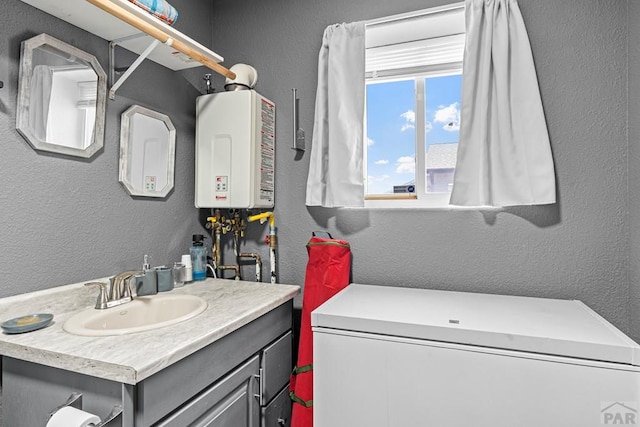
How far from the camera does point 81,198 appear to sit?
1.33 metres

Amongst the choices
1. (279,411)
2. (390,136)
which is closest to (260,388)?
(279,411)

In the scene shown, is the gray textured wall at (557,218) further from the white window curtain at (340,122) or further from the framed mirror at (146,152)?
the framed mirror at (146,152)

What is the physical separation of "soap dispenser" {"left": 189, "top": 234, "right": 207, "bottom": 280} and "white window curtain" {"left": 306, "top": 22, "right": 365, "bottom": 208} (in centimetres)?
63

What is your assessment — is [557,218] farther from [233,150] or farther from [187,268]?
[187,268]

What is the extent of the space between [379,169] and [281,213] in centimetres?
60

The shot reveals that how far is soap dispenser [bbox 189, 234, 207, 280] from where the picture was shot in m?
1.76

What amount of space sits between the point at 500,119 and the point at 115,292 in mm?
1754

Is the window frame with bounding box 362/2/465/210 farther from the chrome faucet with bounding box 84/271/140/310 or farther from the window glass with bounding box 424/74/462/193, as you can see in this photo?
the chrome faucet with bounding box 84/271/140/310

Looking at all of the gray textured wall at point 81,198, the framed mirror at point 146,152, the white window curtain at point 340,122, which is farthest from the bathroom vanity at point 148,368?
the white window curtain at point 340,122

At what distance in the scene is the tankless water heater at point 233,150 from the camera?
1705mm

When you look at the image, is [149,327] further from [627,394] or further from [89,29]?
[627,394]

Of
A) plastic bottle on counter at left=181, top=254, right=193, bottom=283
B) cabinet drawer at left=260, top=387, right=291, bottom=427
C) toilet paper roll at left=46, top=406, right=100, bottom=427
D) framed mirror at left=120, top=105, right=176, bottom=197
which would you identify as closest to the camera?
toilet paper roll at left=46, top=406, right=100, bottom=427

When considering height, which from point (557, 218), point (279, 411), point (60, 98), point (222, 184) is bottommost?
point (279, 411)

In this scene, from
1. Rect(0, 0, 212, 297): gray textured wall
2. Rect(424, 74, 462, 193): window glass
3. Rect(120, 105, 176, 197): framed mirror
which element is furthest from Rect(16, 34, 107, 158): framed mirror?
Rect(424, 74, 462, 193): window glass
